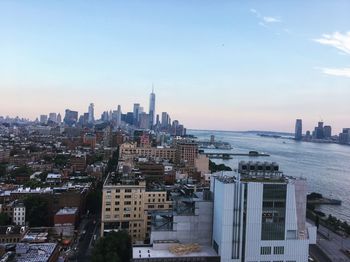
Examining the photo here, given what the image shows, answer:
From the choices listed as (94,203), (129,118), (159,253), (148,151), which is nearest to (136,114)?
(129,118)

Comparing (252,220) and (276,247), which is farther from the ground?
(252,220)

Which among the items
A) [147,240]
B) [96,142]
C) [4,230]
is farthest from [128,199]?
[96,142]

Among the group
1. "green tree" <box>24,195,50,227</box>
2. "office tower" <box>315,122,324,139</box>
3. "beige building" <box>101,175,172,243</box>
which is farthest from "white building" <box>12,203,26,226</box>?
"office tower" <box>315,122,324,139</box>

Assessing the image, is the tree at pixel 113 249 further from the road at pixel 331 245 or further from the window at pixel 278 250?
the road at pixel 331 245

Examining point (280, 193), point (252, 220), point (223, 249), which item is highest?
point (280, 193)

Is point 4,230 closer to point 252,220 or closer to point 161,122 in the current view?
point 252,220

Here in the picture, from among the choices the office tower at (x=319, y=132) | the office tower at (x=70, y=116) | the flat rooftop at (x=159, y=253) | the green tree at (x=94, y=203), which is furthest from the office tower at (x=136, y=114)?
the flat rooftop at (x=159, y=253)
